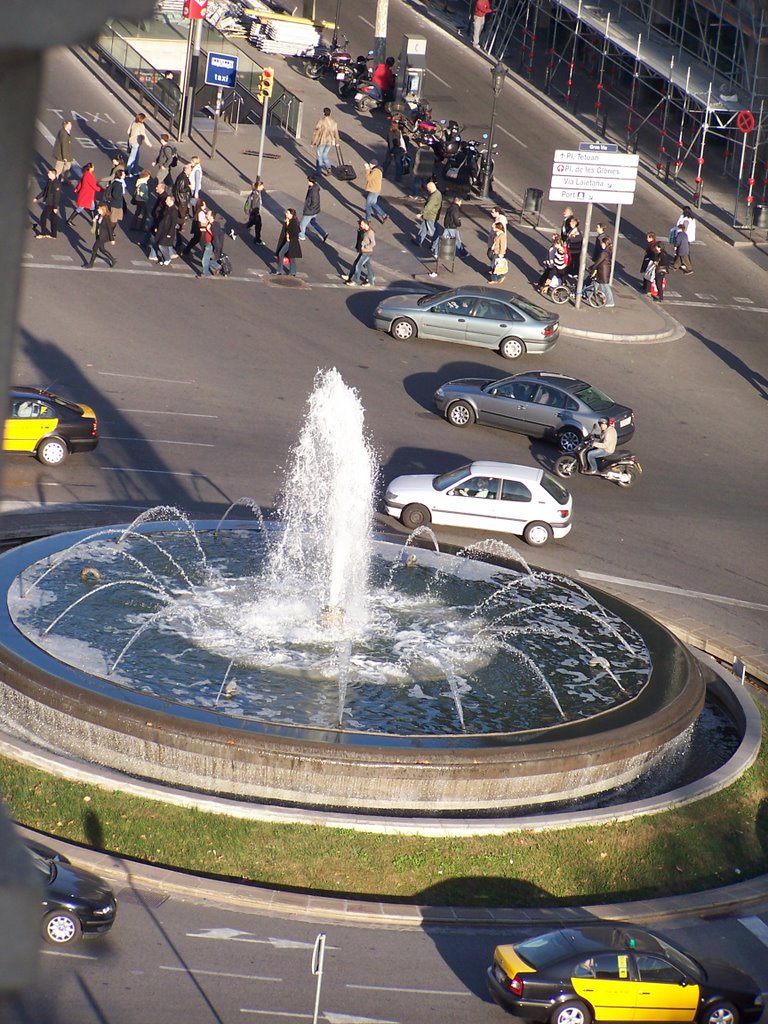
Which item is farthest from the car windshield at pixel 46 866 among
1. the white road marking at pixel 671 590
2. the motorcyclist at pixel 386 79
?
the motorcyclist at pixel 386 79

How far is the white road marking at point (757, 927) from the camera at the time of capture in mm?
14734

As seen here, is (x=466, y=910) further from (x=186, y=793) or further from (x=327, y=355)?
(x=327, y=355)

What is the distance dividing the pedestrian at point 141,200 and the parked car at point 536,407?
11010 mm

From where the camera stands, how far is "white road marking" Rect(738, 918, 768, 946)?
14.7m

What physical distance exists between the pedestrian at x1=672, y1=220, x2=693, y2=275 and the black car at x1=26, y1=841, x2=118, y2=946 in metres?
30.8

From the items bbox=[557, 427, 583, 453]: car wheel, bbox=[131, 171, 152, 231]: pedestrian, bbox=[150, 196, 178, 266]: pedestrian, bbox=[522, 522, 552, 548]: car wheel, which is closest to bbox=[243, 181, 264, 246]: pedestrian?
bbox=[150, 196, 178, 266]: pedestrian

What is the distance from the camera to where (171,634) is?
59.1ft

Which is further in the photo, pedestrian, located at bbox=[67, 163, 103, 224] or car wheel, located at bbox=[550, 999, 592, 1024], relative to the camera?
pedestrian, located at bbox=[67, 163, 103, 224]

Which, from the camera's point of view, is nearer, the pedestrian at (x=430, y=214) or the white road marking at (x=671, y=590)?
the white road marking at (x=671, y=590)

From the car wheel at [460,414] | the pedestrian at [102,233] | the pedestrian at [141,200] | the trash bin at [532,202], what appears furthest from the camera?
the trash bin at [532,202]

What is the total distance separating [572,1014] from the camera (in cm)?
1248

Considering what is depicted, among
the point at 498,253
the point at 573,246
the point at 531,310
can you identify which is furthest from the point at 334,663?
the point at 573,246

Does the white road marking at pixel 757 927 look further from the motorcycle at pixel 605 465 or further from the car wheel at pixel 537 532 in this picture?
the motorcycle at pixel 605 465

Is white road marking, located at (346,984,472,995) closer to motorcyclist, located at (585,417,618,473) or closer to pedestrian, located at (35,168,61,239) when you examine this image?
motorcyclist, located at (585,417,618,473)
